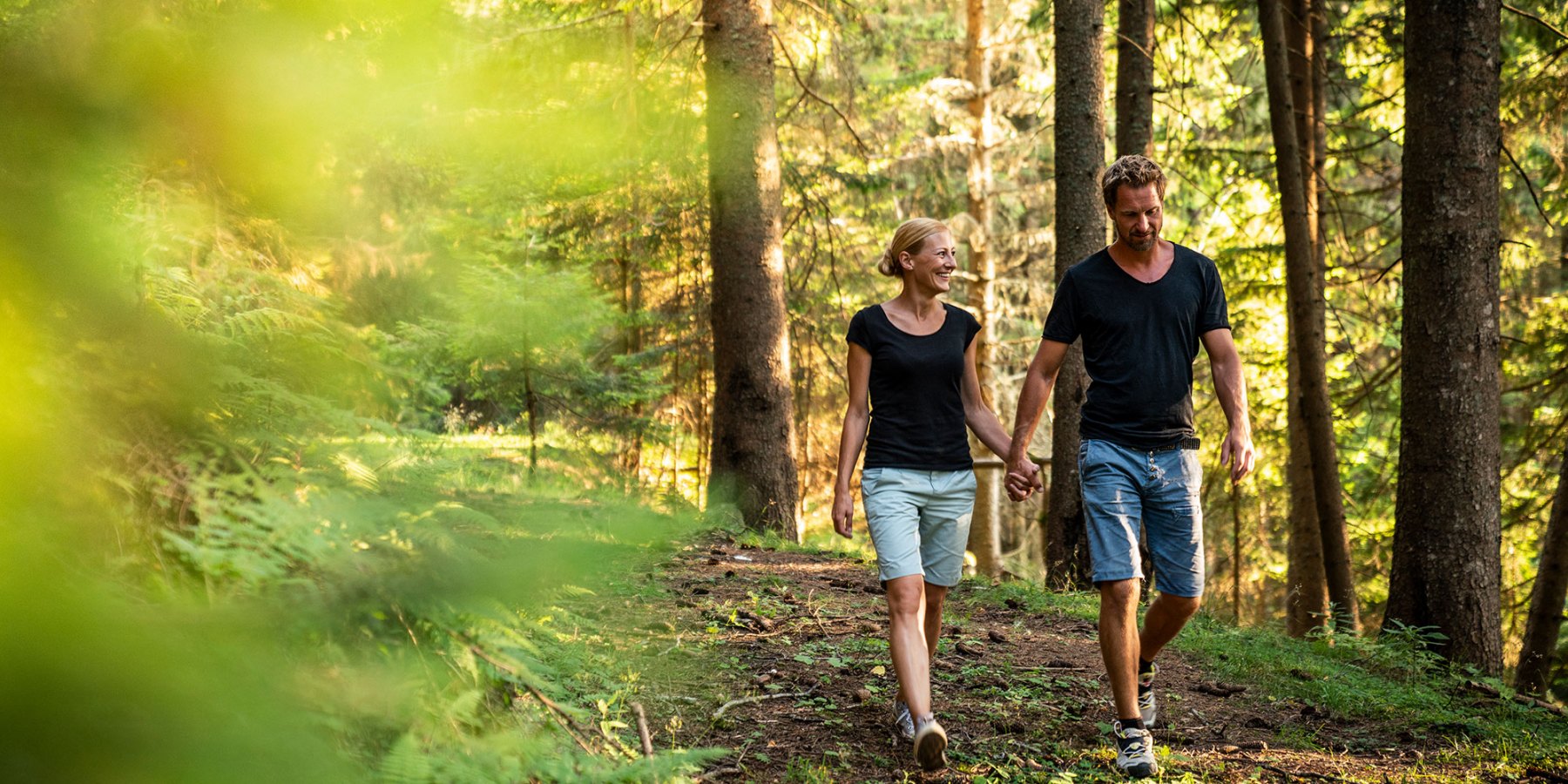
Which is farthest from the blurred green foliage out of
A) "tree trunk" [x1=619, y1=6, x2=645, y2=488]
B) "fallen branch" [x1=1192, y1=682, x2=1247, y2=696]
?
"fallen branch" [x1=1192, y1=682, x2=1247, y2=696]

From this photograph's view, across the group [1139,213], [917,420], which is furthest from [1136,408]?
[917,420]

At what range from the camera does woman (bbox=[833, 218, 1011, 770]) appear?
4996 mm

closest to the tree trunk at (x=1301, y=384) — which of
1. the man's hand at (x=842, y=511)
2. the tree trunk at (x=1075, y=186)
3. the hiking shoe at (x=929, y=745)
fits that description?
the tree trunk at (x=1075, y=186)

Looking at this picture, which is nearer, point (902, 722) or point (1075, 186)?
point (902, 722)

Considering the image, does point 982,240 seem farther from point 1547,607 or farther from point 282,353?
point 282,353

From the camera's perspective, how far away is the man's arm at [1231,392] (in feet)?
15.9

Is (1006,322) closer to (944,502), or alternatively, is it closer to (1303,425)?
(1303,425)

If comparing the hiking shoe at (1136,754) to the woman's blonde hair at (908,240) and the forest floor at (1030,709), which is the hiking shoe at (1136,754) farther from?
the woman's blonde hair at (908,240)

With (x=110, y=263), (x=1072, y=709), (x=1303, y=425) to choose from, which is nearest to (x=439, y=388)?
(x=110, y=263)

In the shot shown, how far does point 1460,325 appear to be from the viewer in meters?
7.27

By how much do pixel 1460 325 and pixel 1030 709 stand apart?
4132 mm

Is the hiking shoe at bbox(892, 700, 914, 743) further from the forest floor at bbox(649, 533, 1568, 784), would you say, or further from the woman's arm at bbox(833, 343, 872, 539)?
the woman's arm at bbox(833, 343, 872, 539)

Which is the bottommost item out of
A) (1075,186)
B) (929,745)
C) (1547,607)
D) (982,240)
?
(1547,607)

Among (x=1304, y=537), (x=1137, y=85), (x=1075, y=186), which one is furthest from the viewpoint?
(x=1304, y=537)
